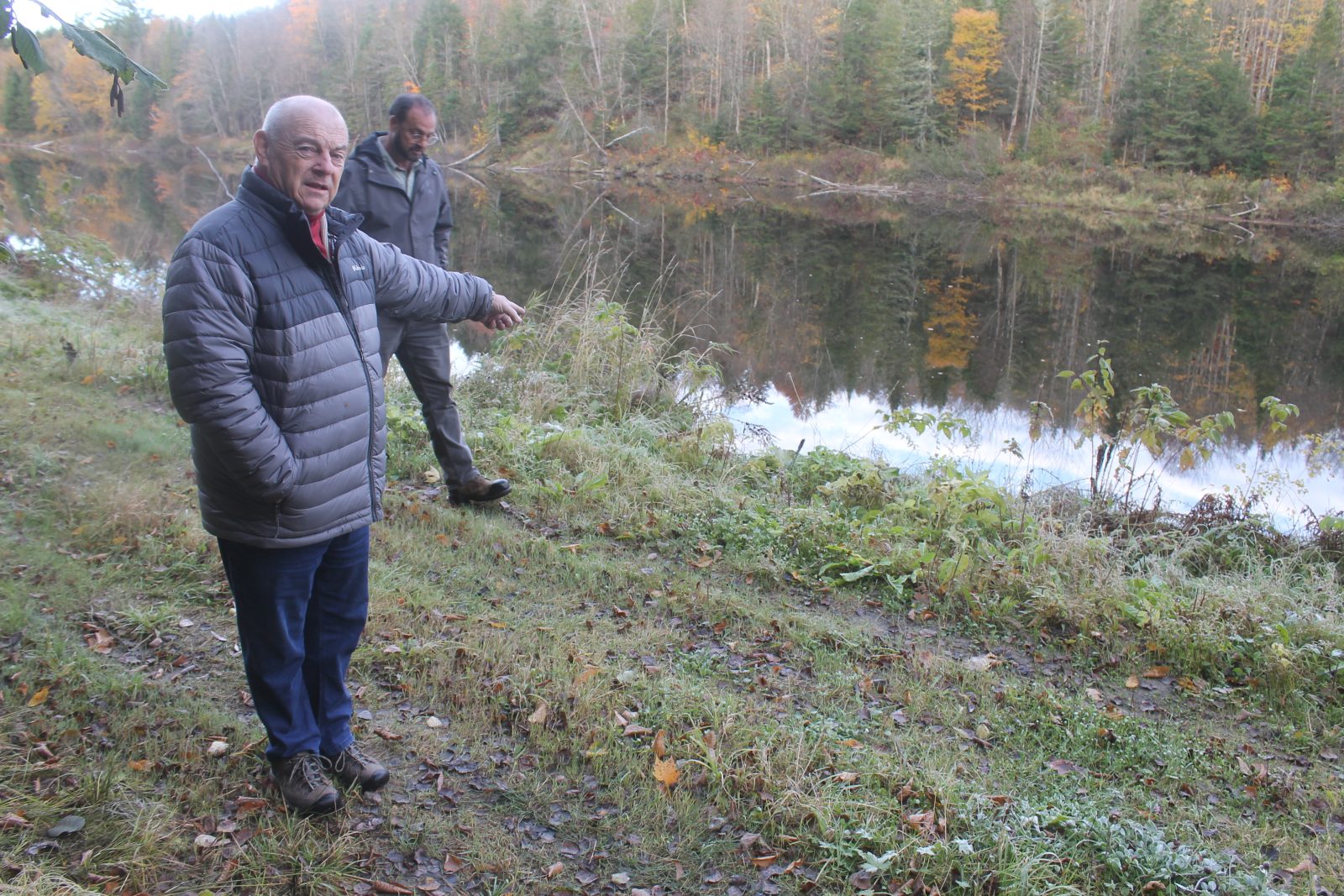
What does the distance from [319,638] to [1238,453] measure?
10.2 metres

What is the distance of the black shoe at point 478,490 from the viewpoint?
564cm

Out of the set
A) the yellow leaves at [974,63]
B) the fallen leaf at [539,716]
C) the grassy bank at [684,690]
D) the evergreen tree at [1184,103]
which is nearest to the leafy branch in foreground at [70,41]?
the grassy bank at [684,690]

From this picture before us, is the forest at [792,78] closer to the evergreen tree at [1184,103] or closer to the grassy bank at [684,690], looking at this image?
the evergreen tree at [1184,103]

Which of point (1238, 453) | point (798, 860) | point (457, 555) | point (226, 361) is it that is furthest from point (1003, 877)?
point (1238, 453)

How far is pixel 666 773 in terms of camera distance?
3242mm

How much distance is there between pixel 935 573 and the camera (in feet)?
17.0

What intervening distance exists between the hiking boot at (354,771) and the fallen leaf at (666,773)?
90cm

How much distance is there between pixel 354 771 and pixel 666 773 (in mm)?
1018

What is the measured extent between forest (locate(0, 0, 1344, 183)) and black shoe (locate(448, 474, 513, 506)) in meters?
41.6

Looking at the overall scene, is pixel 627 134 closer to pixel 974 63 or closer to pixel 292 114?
pixel 974 63

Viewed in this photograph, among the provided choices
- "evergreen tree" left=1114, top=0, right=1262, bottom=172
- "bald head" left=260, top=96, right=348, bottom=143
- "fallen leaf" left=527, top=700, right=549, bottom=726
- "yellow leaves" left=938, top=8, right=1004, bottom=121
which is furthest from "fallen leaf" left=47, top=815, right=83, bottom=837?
"yellow leaves" left=938, top=8, right=1004, bottom=121

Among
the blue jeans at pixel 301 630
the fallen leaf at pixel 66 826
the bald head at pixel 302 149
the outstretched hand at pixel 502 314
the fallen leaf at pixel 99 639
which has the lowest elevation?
the fallen leaf at pixel 99 639

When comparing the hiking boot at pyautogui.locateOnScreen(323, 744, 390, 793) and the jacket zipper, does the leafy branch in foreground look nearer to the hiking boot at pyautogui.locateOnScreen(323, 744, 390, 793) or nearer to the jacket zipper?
the jacket zipper

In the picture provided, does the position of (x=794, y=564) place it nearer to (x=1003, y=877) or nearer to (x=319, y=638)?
(x=1003, y=877)
